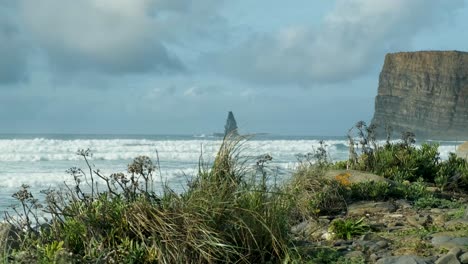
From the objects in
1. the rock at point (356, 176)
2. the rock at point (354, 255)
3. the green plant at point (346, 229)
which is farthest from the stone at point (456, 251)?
the rock at point (356, 176)

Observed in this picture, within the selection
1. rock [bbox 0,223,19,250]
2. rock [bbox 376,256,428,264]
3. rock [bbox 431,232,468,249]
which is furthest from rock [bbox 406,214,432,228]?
rock [bbox 0,223,19,250]

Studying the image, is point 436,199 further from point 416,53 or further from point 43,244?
point 416,53

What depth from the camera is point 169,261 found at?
5047 millimetres

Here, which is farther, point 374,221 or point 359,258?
point 374,221

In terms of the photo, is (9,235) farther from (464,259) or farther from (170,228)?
(464,259)

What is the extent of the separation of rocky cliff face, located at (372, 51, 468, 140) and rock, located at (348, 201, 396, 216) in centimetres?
6454

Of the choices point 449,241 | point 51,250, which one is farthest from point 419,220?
point 51,250

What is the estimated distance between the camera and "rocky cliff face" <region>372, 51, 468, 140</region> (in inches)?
2931

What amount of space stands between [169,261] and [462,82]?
2911 inches

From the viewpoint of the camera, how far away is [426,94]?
78562mm

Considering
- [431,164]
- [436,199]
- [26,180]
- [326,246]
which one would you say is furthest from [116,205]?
[26,180]

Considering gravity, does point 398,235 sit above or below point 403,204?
below

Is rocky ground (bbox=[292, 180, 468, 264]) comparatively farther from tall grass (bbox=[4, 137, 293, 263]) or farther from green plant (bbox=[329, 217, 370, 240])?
tall grass (bbox=[4, 137, 293, 263])

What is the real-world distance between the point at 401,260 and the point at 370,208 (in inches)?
115
